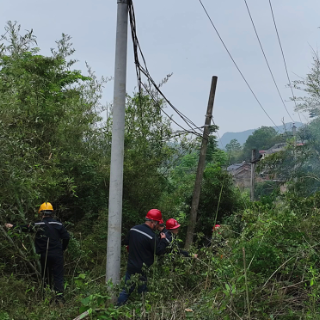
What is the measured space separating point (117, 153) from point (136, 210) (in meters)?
4.70

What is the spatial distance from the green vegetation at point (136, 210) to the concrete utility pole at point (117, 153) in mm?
494

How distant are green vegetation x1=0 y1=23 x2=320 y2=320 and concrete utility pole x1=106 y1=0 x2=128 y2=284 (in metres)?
0.49

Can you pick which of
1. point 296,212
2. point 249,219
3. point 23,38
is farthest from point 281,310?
point 23,38

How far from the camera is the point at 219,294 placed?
4.28 metres

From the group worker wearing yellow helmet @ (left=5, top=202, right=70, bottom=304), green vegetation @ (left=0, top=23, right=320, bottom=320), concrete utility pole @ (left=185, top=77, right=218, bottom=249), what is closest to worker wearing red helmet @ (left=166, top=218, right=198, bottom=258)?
green vegetation @ (left=0, top=23, right=320, bottom=320)

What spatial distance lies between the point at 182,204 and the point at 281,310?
27.5 ft

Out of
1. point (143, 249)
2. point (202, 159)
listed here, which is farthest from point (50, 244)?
point (202, 159)

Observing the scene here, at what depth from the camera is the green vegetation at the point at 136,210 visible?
422 cm

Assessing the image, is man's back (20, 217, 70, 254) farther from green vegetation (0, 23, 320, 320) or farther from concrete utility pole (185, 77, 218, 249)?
concrete utility pole (185, 77, 218, 249)

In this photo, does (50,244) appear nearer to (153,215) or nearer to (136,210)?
(153,215)

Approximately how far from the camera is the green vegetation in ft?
13.9

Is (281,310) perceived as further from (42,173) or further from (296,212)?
(42,173)

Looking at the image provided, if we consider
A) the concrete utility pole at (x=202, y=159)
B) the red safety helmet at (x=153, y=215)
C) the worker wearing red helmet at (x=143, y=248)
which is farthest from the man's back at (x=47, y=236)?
the concrete utility pole at (x=202, y=159)

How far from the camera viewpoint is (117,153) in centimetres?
533
